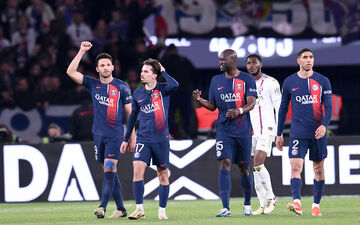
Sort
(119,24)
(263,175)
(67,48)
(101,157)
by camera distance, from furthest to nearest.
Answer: (119,24), (67,48), (263,175), (101,157)

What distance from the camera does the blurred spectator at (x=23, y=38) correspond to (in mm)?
20031

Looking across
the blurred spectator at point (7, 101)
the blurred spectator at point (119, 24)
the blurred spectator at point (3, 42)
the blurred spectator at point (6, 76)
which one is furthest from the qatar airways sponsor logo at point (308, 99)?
the blurred spectator at point (3, 42)

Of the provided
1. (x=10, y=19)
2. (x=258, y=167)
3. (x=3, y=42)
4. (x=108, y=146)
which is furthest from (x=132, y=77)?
(x=108, y=146)

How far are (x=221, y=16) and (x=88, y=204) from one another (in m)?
7.53

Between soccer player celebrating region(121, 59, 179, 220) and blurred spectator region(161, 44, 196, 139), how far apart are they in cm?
709

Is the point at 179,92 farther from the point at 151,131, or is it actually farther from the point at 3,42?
the point at 151,131

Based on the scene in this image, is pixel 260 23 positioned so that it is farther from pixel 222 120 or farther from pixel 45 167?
pixel 222 120

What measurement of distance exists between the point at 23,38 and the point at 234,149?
403 inches

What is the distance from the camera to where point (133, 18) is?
2028cm

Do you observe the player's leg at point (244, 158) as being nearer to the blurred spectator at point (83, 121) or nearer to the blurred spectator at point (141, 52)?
the blurred spectator at point (83, 121)

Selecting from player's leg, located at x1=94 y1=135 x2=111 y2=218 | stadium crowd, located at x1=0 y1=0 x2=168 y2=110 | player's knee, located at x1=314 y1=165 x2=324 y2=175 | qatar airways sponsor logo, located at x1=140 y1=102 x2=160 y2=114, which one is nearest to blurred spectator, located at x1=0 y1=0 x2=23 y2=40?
stadium crowd, located at x1=0 y1=0 x2=168 y2=110

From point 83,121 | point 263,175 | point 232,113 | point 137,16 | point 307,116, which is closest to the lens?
point 232,113

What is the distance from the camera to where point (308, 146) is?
1091cm

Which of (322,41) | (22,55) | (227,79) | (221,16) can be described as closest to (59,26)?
(22,55)
